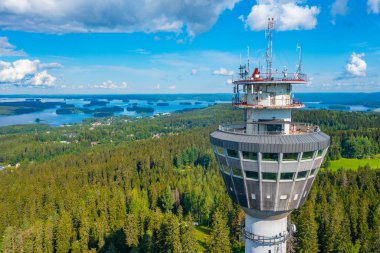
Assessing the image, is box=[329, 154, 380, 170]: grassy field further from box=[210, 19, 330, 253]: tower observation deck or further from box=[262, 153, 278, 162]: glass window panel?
box=[262, 153, 278, 162]: glass window panel

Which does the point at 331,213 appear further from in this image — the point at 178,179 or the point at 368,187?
the point at 178,179

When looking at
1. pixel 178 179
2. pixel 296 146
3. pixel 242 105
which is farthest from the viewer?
pixel 178 179

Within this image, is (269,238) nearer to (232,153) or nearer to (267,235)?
(267,235)

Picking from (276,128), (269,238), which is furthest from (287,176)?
(269,238)

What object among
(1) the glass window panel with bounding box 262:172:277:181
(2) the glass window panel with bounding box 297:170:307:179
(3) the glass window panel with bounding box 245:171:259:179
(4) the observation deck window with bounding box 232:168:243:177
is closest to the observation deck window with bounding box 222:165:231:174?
(4) the observation deck window with bounding box 232:168:243:177

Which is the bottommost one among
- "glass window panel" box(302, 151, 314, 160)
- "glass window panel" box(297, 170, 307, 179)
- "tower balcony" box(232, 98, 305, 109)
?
"glass window panel" box(297, 170, 307, 179)

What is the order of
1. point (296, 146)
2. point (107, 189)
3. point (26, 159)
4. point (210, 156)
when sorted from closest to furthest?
1. point (296, 146)
2. point (107, 189)
3. point (210, 156)
4. point (26, 159)

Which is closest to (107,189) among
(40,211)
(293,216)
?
(40,211)
